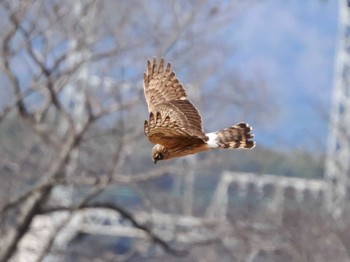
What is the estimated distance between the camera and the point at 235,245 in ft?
54.1

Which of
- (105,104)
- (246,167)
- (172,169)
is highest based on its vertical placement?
(246,167)

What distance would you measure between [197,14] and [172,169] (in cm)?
229

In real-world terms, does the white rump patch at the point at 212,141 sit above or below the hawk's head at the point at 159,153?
above

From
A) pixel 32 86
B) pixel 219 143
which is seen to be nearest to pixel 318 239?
pixel 32 86

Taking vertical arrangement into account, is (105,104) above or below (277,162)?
below

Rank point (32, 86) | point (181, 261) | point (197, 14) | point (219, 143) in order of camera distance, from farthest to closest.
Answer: point (181, 261) → point (197, 14) → point (32, 86) → point (219, 143)

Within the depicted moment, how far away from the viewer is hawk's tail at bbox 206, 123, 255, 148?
275cm

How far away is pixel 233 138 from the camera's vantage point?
9.23 ft

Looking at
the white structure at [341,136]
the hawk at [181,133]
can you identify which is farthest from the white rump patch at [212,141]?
the white structure at [341,136]

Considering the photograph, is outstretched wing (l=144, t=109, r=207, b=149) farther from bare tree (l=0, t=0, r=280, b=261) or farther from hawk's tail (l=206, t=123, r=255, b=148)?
bare tree (l=0, t=0, r=280, b=261)

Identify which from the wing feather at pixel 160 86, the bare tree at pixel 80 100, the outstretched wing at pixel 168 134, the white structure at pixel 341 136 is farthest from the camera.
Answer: the white structure at pixel 341 136

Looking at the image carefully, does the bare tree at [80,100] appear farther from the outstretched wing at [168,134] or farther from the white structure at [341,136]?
the outstretched wing at [168,134]

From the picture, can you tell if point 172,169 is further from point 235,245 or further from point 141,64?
point 235,245

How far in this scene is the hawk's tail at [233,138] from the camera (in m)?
2.75
